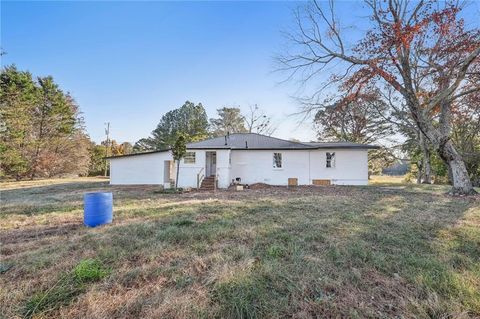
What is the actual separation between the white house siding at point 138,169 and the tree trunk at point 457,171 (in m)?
17.3

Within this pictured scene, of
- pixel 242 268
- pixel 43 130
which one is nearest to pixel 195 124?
pixel 43 130

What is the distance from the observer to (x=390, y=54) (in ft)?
34.9

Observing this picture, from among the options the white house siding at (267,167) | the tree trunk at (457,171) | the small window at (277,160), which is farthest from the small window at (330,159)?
the tree trunk at (457,171)

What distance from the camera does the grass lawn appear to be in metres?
2.38

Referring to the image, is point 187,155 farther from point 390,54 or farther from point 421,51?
point 421,51

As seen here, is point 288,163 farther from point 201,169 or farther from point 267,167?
point 201,169

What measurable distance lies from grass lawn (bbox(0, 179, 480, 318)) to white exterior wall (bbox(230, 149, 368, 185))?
10.8 meters

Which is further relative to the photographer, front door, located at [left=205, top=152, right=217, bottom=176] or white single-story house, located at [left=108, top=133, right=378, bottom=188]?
front door, located at [left=205, top=152, right=217, bottom=176]

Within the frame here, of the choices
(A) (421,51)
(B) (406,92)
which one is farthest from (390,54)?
(A) (421,51)

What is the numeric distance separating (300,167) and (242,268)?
14.5 m

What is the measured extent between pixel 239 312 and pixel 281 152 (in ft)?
50.0

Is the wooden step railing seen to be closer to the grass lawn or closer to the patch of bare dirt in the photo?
the grass lawn

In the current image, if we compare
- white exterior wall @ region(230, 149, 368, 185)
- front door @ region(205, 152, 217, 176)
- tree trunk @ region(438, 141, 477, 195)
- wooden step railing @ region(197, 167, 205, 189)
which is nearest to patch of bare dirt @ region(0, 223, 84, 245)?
wooden step railing @ region(197, 167, 205, 189)

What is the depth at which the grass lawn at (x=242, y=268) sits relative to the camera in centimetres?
238
